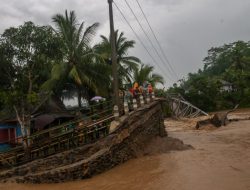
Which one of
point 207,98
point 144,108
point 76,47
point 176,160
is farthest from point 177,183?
point 207,98

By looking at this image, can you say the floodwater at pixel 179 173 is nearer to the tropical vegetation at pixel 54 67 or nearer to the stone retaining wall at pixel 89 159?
the stone retaining wall at pixel 89 159

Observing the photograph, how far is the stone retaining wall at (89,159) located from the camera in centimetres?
1352

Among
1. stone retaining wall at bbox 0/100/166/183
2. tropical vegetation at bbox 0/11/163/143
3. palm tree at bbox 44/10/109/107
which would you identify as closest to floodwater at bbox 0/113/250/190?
stone retaining wall at bbox 0/100/166/183

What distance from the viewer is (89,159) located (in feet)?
44.8

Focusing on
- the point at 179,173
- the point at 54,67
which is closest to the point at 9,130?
the point at 54,67

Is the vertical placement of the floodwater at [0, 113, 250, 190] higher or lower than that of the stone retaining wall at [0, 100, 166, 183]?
lower

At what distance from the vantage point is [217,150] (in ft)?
55.3

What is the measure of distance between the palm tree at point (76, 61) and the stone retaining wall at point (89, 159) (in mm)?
9429

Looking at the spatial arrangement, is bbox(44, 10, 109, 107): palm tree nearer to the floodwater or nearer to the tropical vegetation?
the tropical vegetation

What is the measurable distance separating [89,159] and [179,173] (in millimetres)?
3564

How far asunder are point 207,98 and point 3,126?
3107 cm

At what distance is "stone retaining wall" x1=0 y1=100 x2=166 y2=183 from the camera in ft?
44.3

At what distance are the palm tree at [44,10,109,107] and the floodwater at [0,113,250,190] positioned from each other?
11098 millimetres

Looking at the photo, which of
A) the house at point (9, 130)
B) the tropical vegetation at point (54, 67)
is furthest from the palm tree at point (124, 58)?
the house at point (9, 130)
